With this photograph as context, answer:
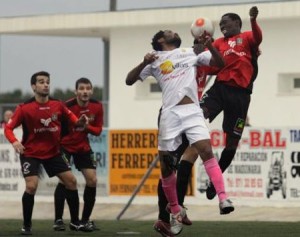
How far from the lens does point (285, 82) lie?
31734 mm

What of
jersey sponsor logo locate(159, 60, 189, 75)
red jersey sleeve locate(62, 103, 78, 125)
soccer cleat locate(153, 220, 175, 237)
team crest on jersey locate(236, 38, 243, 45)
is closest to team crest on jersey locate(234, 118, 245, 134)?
team crest on jersey locate(236, 38, 243, 45)

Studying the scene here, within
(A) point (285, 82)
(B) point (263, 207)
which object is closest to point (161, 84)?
(B) point (263, 207)

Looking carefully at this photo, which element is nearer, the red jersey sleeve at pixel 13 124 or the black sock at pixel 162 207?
the black sock at pixel 162 207

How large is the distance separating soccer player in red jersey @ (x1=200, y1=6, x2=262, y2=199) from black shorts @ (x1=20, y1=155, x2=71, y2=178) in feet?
6.83

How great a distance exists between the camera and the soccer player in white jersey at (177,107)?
1245 cm

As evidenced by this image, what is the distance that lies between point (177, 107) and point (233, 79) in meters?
1.63

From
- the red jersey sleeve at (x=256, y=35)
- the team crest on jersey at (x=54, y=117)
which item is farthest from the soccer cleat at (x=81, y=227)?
the red jersey sleeve at (x=256, y=35)

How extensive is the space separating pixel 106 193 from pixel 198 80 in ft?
34.7

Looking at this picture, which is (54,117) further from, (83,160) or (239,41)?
(239,41)

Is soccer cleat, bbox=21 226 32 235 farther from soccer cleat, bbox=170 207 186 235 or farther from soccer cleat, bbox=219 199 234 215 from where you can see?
soccer cleat, bbox=219 199 234 215

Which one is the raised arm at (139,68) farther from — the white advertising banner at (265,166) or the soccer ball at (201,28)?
the white advertising banner at (265,166)

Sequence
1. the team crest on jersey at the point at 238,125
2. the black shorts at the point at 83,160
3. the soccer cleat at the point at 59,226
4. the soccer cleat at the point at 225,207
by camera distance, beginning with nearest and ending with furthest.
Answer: the soccer cleat at the point at 225,207
the team crest on jersey at the point at 238,125
the soccer cleat at the point at 59,226
the black shorts at the point at 83,160

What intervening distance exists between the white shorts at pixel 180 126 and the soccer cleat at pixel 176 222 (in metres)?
0.69

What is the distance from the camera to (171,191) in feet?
41.4
